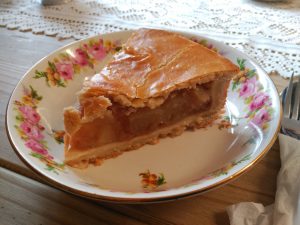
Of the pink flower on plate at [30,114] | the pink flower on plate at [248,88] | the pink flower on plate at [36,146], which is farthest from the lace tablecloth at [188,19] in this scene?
the pink flower on plate at [36,146]

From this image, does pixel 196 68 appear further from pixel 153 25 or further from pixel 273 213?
pixel 153 25

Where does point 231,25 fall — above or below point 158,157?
above

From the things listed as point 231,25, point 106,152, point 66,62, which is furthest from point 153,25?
point 106,152

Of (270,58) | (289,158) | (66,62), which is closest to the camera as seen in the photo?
(289,158)

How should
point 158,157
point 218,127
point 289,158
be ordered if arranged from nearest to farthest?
point 289,158 < point 158,157 < point 218,127

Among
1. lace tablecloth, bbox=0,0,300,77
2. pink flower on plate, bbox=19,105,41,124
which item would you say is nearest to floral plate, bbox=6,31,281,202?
pink flower on plate, bbox=19,105,41,124

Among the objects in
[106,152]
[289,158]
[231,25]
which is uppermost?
[231,25]
